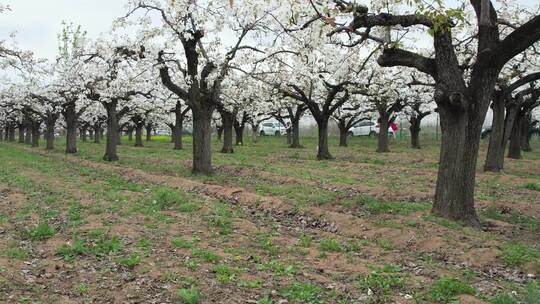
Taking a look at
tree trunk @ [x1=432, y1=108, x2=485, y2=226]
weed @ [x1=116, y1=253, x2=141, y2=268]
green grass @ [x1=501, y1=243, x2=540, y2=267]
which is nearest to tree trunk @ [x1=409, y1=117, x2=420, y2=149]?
tree trunk @ [x1=432, y1=108, x2=485, y2=226]

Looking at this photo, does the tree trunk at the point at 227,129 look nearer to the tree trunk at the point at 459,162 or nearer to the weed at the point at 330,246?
the tree trunk at the point at 459,162

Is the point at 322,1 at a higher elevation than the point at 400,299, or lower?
higher

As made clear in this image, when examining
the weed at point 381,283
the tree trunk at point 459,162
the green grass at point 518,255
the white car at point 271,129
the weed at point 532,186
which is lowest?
the weed at point 381,283

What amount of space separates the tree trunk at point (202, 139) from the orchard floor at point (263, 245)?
9.56ft

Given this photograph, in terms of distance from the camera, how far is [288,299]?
5.70 meters

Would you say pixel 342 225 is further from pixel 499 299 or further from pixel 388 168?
pixel 388 168

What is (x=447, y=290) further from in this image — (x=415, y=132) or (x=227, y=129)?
(x=415, y=132)

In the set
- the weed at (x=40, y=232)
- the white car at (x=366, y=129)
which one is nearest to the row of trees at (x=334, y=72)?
the weed at (x=40, y=232)

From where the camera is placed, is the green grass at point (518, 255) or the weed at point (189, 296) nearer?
the weed at point (189, 296)

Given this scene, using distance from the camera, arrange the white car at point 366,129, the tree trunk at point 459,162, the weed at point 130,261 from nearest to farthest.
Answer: the weed at point 130,261 → the tree trunk at point 459,162 → the white car at point 366,129

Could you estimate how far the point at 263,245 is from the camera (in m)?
8.15

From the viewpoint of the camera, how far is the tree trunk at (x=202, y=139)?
57.0 feet

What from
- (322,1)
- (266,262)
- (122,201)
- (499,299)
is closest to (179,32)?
(122,201)

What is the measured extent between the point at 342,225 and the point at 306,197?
3.04 m
